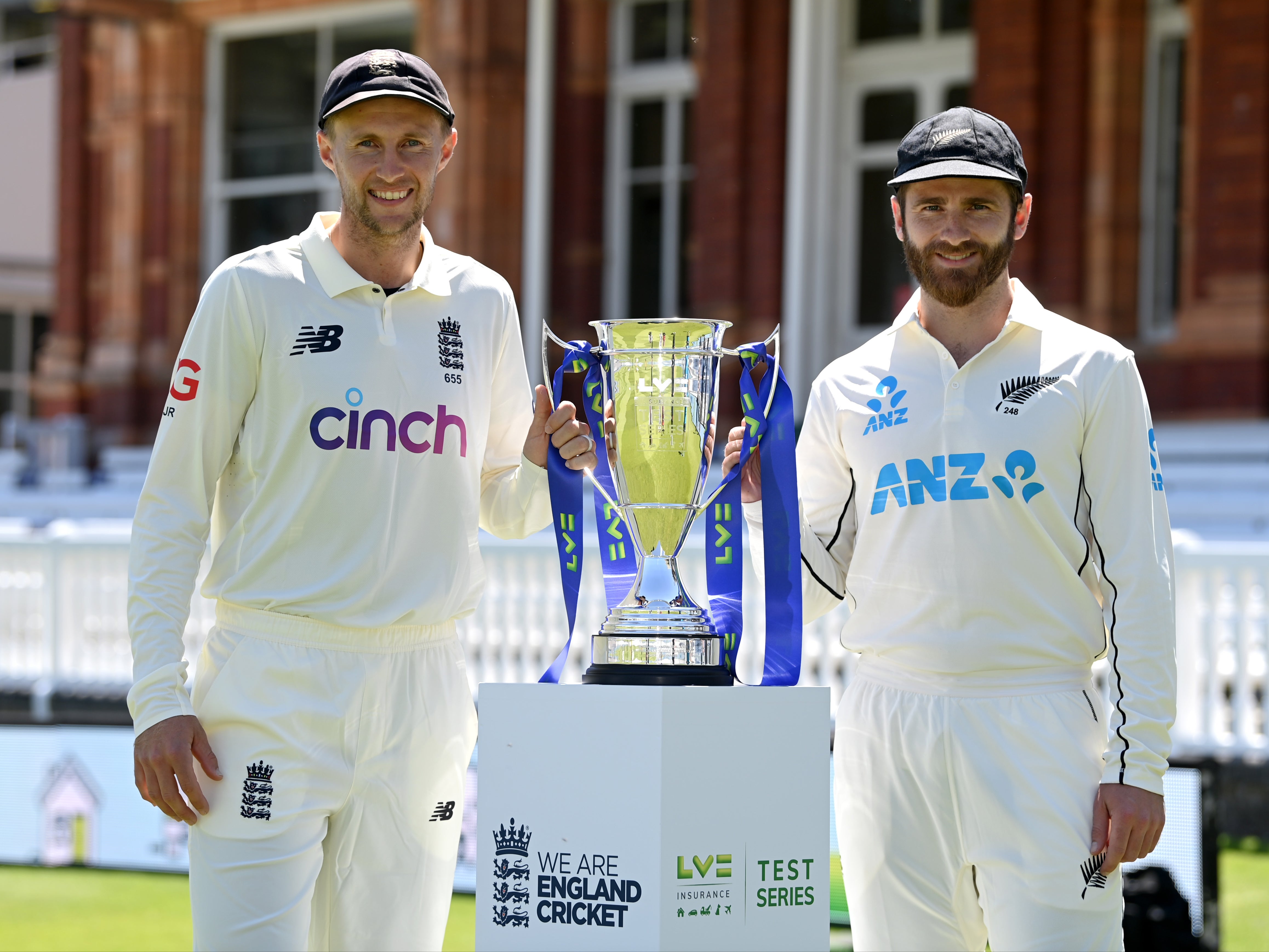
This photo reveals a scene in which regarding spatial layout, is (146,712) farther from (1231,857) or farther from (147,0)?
(147,0)

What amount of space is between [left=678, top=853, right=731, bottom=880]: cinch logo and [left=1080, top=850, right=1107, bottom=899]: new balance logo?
25.3 inches

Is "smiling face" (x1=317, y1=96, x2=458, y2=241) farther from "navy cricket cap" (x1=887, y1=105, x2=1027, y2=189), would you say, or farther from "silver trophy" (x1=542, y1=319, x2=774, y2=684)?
"navy cricket cap" (x1=887, y1=105, x2=1027, y2=189)

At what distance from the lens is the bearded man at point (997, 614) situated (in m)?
2.75

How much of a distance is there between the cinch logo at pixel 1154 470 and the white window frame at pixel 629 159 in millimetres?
9311

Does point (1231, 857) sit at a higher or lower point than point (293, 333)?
lower

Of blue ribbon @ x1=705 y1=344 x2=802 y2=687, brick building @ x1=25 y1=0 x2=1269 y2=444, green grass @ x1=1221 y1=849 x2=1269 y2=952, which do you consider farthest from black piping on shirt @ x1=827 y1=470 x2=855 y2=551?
brick building @ x1=25 y1=0 x2=1269 y2=444

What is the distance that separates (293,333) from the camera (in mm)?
2891

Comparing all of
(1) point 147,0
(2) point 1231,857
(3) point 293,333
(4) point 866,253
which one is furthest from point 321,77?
(3) point 293,333

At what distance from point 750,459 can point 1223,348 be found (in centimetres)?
700

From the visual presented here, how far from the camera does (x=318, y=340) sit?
290 centimetres

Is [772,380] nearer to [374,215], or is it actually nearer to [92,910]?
[374,215]

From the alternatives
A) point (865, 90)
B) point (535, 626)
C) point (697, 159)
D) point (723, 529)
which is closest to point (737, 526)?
point (723, 529)

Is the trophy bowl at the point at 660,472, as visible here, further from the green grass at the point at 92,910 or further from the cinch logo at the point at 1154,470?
the green grass at the point at 92,910

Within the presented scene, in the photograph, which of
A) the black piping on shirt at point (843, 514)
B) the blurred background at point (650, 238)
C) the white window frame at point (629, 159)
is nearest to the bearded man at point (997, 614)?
the black piping on shirt at point (843, 514)
